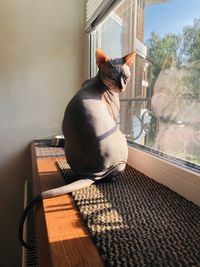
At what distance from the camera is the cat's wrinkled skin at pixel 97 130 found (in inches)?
29.4

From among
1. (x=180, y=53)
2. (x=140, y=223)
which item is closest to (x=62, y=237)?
(x=140, y=223)

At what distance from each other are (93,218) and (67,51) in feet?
4.31

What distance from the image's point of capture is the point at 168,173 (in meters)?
0.79

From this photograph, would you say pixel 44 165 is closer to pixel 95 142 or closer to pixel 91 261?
pixel 95 142

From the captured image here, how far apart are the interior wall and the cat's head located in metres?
0.85

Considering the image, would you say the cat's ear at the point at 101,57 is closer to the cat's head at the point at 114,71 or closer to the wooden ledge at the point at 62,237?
the cat's head at the point at 114,71

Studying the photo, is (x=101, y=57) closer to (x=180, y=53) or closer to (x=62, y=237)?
(x=180, y=53)

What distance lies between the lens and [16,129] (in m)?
1.60

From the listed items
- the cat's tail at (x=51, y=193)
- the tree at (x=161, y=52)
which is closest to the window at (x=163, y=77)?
the tree at (x=161, y=52)

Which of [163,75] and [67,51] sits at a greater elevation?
[67,51]

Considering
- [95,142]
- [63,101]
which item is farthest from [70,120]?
[63,101]

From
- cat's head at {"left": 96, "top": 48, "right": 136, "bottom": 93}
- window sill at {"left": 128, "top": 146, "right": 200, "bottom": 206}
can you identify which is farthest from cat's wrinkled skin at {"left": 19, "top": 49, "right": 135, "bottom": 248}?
window sill at {"left": 128, "top": 146, "right": 200, "bottom": 206}

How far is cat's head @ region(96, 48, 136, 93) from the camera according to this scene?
31.9 inches

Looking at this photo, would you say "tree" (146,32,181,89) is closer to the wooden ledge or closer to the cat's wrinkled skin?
the cat's wrinkled skin
